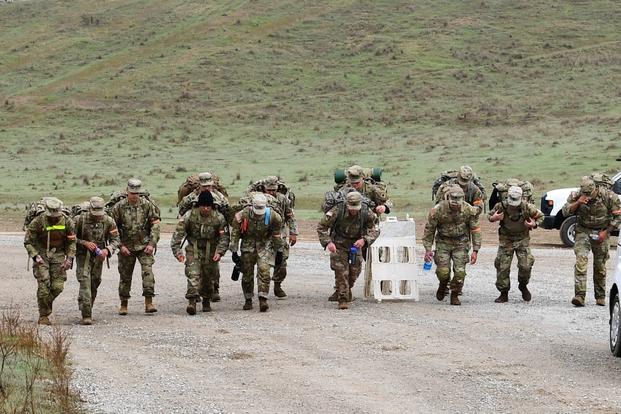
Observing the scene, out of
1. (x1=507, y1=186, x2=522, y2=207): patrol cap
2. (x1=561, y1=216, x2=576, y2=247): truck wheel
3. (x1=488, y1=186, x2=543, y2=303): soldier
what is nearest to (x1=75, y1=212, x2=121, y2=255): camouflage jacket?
(x1=488, y1=186, x2=543, y2=303): soldier

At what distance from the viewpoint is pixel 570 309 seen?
1705 cm

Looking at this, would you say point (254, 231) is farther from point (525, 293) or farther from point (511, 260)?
point (525, 293)

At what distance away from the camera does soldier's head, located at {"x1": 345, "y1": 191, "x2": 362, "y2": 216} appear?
1706cm

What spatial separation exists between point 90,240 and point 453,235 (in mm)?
5109

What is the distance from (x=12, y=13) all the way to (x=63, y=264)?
8339cm

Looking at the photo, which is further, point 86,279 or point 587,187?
point 587,187

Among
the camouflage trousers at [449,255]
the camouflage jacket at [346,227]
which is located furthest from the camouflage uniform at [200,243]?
the camouflage trousers at [449,255]

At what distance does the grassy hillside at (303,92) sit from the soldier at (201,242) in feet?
57.6

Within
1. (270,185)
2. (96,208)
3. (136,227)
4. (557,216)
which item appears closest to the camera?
(96,208)

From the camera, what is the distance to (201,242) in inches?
674

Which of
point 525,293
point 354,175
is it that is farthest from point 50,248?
point 525,293

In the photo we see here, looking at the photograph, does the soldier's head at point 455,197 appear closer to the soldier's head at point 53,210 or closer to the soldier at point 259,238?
the soldier at point 259,238

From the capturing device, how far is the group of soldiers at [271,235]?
53.9 feet

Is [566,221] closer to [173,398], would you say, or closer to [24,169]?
[173,398]
